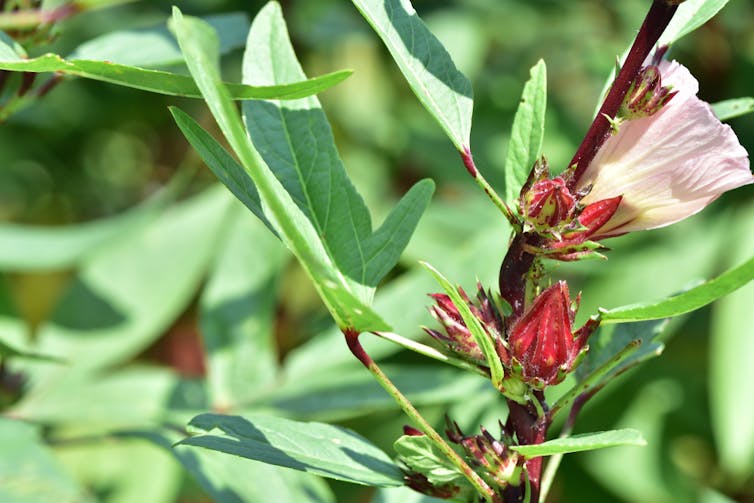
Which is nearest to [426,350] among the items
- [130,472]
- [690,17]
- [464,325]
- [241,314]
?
[464,325]

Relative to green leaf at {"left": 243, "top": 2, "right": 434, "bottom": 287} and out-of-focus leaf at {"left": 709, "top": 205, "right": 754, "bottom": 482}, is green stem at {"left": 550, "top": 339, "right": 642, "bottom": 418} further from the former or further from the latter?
out-of-focus leaf at {"left": 709, "top": 205, "right": 754, "bottom": 482}

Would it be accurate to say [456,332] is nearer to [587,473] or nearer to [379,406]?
[379,406]

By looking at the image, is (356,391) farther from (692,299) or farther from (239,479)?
(692,299)

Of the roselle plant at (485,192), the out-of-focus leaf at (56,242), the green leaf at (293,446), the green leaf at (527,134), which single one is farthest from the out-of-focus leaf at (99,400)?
Answer: the green leaf at (527,134)

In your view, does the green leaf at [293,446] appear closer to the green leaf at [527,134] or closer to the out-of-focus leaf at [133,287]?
the green leaf at [527,134]

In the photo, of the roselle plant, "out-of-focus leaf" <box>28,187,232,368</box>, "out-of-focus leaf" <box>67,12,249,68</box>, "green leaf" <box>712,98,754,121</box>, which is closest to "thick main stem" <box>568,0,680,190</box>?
the roselle plant

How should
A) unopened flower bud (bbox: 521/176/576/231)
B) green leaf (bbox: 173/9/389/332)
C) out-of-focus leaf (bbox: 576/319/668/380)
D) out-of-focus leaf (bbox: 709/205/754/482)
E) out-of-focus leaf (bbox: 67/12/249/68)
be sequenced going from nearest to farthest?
green leaf (bbox: 173/9/389/332), unopened flower bud (bbox: 521/176/576/231), out-of-focus leaf (bbox: 576/319/668/380), out-of-focus leaf (bbox: 67/12/249/68), out-of-focus leaf (bbox: 709/205/754/482)
